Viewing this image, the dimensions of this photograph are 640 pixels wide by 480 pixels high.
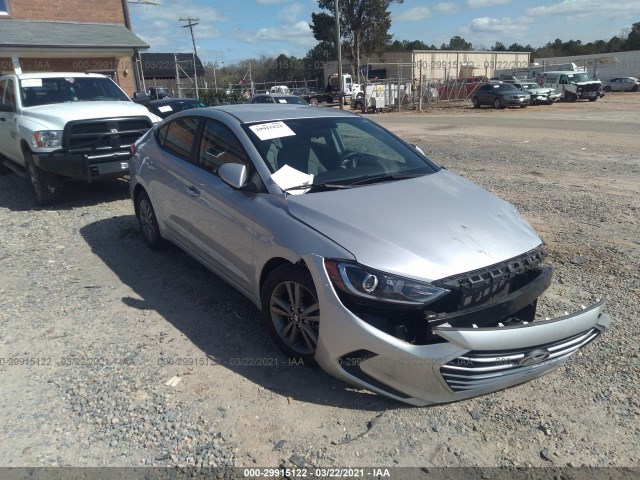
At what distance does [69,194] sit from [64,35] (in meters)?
14.2

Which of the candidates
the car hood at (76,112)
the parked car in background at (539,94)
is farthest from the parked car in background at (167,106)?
the parked car in background at (539,94)

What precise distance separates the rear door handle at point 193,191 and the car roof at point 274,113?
0.70m

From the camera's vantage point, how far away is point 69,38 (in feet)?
62.4

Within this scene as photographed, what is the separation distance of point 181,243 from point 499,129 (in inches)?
646

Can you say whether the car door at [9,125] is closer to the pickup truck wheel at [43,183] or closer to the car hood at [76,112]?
the car hood at [76,112]

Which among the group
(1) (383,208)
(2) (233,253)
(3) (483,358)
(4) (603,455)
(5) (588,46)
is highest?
(5) (588,46)

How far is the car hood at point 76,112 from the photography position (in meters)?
7.26

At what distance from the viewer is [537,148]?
504 inches

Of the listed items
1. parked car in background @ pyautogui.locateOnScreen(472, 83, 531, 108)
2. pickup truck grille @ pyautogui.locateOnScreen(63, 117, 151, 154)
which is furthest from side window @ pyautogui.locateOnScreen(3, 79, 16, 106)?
parked car in background @ pyautogui.locateOnScreen(472, 83, 531, 108)

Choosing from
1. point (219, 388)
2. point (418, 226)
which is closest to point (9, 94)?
point (219, 388)

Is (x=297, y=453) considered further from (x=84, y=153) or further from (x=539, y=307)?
(x=84, y=153)

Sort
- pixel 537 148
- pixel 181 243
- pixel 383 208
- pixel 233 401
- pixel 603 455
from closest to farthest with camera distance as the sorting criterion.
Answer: pixel 603 455, pixel 233 401, pixel 383 208, pixel 181 243, pixel 537 148

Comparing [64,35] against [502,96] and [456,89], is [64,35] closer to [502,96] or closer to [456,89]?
[502,96]

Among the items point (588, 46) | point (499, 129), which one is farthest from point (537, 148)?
point (588, 46)
